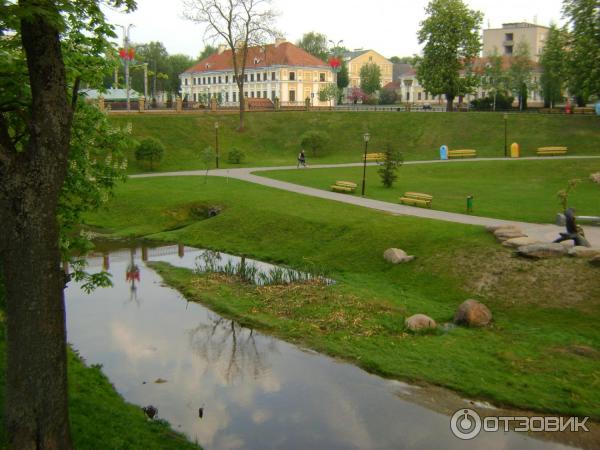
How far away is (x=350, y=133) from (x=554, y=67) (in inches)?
742

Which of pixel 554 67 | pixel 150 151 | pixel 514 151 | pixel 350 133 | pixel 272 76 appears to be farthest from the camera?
pixel 272 76

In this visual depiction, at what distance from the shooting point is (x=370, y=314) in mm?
17672

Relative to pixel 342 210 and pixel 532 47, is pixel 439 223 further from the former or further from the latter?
pixel 532 47

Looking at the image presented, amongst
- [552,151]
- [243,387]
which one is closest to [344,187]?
[243,387]

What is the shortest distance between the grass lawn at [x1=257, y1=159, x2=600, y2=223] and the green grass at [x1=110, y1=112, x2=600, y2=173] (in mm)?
7848

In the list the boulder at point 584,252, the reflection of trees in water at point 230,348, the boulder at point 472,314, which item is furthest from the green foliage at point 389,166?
the reflection of trees in water at point 230,348

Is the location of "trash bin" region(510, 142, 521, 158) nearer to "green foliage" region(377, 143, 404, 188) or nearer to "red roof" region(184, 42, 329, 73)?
"green foliage" region(377, 143, 404, 188)

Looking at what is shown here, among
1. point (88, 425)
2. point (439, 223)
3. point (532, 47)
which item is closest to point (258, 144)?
point (439, 223)

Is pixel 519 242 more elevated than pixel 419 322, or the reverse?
pixel 519 242

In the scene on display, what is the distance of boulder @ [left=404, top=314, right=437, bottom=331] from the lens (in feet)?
53.7

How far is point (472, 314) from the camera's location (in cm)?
1691

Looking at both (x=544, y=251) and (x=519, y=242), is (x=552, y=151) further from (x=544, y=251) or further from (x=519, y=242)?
(x=544, y=251)

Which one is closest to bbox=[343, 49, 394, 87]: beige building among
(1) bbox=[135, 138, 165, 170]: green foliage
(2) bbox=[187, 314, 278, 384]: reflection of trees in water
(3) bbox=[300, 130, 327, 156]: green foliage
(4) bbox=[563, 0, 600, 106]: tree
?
(3) bbox=[300, 130, 327, 156]: green foliage

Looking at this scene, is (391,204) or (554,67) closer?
(391,204)
